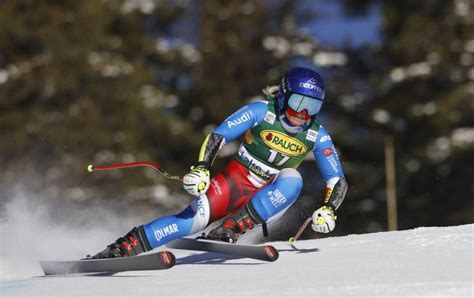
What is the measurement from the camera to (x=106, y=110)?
25.3m

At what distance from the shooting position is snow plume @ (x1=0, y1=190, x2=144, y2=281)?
7.30 metres

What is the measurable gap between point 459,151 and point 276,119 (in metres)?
17.1

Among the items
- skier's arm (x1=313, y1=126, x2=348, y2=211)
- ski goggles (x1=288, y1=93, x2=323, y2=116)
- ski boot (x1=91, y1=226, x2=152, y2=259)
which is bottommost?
ski boot (x1=91, y1=226, x2=152, y2=259)

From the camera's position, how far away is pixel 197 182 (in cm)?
607

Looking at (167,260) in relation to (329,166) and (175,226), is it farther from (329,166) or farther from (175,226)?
(329,166)

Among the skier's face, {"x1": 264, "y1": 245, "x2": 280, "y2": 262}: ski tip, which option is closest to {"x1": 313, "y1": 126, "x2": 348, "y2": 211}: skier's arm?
the skier's face

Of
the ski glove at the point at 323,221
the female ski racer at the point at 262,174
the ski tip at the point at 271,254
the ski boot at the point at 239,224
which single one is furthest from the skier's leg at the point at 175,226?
the ski glove at the point at 323,221

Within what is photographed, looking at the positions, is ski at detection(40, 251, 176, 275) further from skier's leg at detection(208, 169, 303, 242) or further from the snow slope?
skier's leg at detection(208, 169, 303, 242)

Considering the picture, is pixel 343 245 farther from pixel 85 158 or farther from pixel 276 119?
pixel 85 158

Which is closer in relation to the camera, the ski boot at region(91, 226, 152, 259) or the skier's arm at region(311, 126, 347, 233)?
the ski boot at region(91, 226, 152, 259)

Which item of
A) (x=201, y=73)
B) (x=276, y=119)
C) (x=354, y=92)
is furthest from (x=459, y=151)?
(x=276, y=119)

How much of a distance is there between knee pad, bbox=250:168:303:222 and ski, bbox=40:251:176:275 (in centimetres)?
82

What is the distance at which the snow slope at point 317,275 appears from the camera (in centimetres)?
470

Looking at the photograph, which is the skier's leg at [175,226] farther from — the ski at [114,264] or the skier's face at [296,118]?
the skier's face at [296,118]
